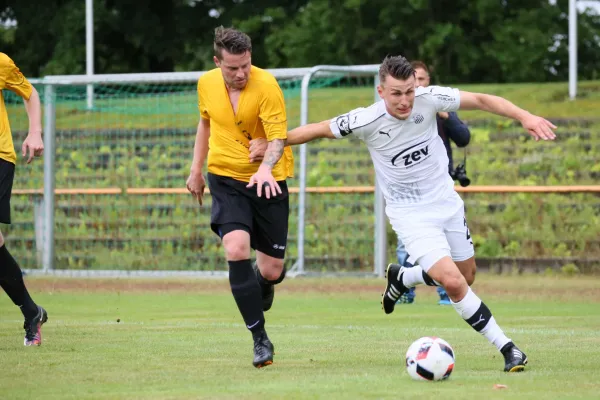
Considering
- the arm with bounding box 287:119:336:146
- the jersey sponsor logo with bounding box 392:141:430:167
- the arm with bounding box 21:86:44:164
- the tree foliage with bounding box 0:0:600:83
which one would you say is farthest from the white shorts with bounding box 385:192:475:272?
the tree foliage with bounding box 0:0:600:83

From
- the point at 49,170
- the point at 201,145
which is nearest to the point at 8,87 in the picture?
the point at 201,145

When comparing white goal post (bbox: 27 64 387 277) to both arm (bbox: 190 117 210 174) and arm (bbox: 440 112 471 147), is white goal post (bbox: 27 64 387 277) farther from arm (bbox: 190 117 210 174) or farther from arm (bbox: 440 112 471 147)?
arm (bbox: 190 117 210 174)

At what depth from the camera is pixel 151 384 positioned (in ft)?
21.7

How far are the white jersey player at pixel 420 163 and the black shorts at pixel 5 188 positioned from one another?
1.89 metres

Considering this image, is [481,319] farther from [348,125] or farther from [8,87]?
[8,87]

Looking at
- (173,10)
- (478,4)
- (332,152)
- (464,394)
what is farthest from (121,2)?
(464,394)

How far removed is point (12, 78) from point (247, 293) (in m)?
2.57

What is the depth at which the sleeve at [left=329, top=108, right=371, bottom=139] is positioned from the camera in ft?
25.4

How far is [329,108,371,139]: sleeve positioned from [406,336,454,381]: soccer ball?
1.61m

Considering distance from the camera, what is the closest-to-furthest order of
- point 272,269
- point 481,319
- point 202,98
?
point 481,319
point 202,98
point 272,269

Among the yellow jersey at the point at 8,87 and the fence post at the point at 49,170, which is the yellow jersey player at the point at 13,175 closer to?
the yellow jersey at the point at 8,87

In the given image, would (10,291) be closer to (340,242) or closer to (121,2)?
(340,242)

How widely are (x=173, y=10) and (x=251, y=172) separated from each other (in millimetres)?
34614

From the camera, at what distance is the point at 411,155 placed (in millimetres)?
7871
